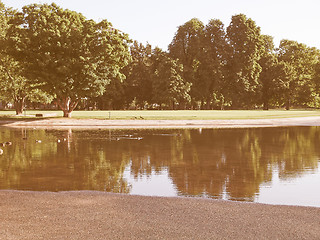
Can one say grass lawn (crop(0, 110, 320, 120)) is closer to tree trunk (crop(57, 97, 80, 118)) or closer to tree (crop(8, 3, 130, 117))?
tree trunk (crop(57, 97, 80, 118))

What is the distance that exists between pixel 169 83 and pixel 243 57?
18.1m

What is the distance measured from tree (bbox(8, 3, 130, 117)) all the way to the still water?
65.5ft

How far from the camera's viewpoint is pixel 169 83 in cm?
8319

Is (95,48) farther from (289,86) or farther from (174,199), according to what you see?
(289,86)

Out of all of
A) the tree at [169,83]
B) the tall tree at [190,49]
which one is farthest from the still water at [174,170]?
the tall tree at [190,49]

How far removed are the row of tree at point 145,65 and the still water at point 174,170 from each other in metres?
20.7

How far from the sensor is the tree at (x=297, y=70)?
95406mm

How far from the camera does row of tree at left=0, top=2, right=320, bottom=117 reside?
3831 centimetres

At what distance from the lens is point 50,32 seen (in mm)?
37375

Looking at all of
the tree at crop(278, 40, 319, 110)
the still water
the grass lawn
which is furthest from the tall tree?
the still water

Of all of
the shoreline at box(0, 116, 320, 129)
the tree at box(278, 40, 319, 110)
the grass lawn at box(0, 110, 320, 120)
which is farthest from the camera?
the tree at box(278, 40, 319, 110)

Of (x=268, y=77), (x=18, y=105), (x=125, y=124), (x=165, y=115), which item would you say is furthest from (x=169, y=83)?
(x=125, y=124)

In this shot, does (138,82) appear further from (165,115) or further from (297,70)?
(165,115)

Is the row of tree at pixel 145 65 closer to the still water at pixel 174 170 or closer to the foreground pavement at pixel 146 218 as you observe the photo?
the still water at pixel 174 170
